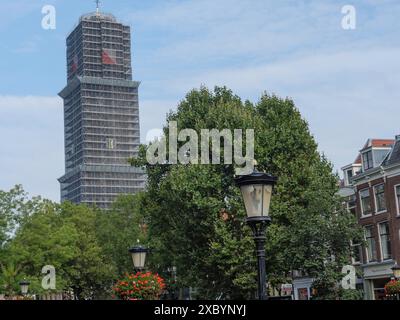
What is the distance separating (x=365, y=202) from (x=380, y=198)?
2.14 metres

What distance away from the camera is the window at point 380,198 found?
50.6 meters

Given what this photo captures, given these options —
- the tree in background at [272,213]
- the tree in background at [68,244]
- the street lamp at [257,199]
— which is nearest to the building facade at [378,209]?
the tree in background at [272,213]

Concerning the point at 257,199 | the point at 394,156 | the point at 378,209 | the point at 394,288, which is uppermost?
the point at 394,156

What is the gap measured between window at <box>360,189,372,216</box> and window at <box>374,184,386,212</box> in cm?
103

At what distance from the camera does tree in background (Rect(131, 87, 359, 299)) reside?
1767 inches

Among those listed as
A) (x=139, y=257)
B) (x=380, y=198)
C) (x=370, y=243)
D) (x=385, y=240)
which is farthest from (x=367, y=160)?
(x=139, y=257)

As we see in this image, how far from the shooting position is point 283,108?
52.4 metres

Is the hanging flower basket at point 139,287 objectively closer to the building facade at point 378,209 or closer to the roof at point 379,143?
the building facade at point 378,209

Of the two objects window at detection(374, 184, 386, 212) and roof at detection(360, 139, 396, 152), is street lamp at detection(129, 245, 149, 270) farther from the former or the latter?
roof at detection(360, 139, 396, 152)

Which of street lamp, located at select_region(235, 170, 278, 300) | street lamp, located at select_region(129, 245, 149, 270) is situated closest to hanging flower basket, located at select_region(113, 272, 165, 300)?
street lamp, located at select_region(129, 245, 149, 270)

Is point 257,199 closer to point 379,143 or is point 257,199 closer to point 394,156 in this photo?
point 394,156

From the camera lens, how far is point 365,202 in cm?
5319

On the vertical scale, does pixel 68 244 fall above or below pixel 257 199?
above
